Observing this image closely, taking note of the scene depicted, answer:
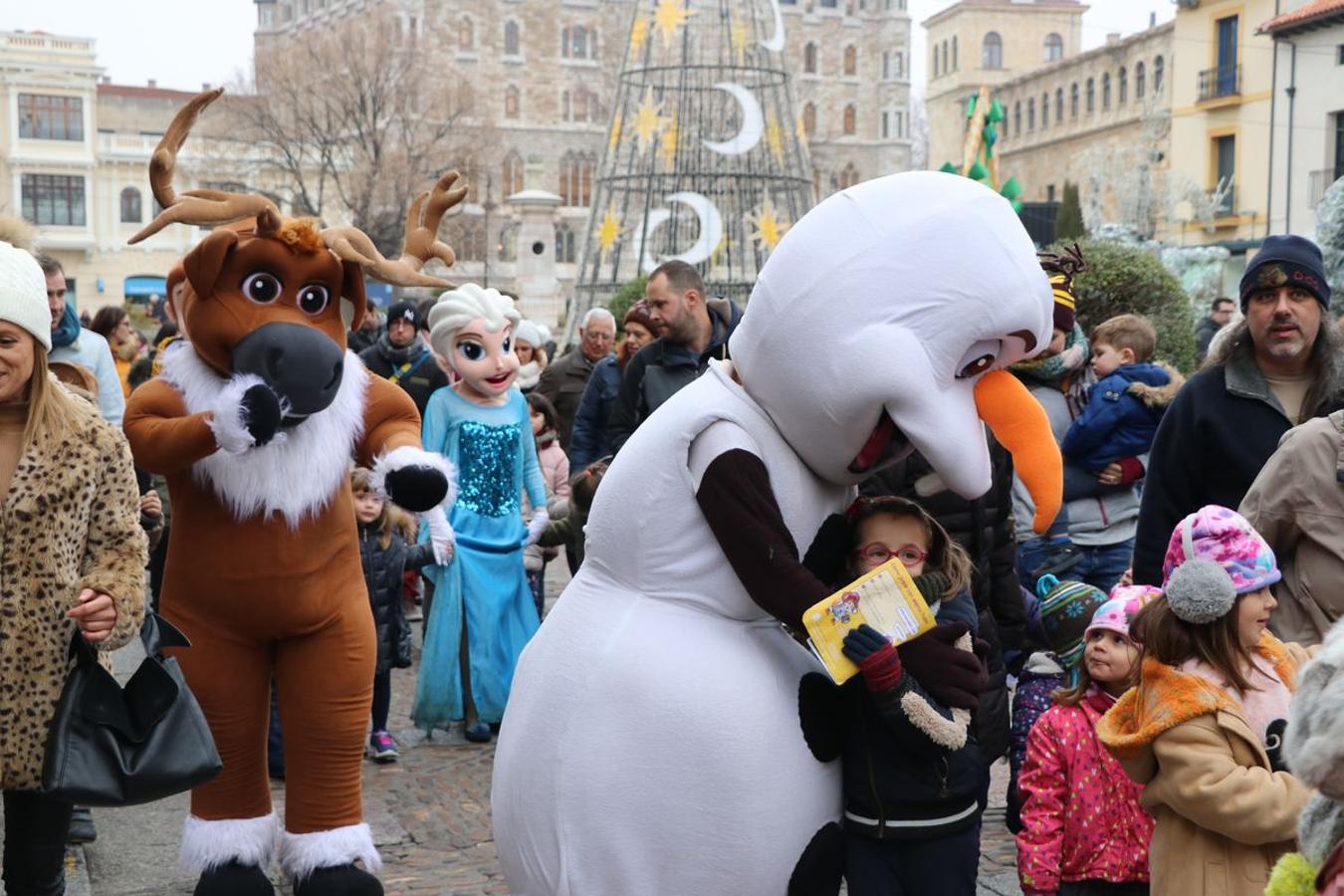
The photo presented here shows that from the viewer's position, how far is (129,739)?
13.9 feet

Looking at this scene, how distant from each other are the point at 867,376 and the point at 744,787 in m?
0.85

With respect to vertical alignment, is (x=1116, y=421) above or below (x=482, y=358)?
below

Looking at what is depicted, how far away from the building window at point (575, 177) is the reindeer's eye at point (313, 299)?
8401 cm

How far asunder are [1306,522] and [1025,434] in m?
1.22

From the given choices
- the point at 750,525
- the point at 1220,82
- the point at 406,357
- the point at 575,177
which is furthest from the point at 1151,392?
the point at 575,177

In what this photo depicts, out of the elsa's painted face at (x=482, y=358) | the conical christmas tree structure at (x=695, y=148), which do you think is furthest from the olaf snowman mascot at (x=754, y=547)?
the conical christmas tree structure at (x=695, y=148)

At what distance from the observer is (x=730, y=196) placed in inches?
1375

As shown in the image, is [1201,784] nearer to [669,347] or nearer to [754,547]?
[754,547]

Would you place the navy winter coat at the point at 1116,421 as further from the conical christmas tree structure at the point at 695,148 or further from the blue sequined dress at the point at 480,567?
the conical christmas tree structure at the point at 695,148

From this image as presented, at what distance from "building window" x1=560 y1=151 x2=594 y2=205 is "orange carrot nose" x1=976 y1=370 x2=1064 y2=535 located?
8519 centimetres

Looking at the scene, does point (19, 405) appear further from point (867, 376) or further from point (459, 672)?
point (459, 672)

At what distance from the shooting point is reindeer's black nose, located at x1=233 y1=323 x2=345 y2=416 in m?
4.43

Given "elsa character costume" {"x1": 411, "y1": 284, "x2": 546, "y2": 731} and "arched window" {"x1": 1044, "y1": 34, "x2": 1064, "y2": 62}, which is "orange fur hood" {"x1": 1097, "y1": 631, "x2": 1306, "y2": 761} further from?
"arched window" {"x1": 1044, "y1": 34, "x2": 1064, "y2": 62}

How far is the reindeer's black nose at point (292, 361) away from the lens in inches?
175
